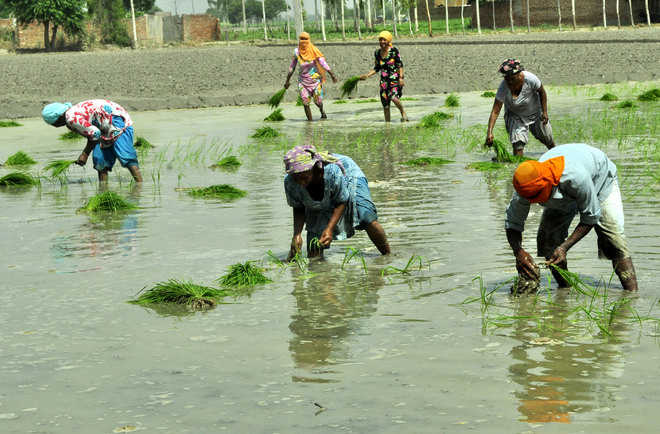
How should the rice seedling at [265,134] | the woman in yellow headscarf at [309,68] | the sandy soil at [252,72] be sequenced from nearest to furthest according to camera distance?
the rice seedling at [265,134] → the woman in yellow headscarf at [309,68] → the sandy soil at [252,72]

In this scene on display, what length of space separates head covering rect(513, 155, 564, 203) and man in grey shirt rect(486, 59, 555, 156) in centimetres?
430

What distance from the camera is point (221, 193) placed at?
8.71 meters

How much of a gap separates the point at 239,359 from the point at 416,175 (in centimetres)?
556

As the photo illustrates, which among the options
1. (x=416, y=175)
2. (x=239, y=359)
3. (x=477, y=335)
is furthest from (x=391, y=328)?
(x=416, y=175)

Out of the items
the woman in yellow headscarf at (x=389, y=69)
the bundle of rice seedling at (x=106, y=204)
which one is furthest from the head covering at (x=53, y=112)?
the woman in yellow headscarf at (x=389, y=69)

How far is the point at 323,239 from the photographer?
17.8 ft

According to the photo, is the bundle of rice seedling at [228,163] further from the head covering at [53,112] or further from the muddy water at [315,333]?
the head covering at [53,112]

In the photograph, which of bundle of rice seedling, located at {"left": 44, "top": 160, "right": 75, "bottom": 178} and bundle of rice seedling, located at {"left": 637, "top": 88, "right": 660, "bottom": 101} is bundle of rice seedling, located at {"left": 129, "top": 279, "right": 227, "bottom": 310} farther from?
bundle of rice seedling, located at {"left": 637, "top": 88, "right": 660, "bottom": 101}

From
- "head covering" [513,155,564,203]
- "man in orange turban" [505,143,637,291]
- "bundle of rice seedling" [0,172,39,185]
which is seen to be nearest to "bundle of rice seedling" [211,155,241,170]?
"bundle of rice seedling" [0,172,39,185]

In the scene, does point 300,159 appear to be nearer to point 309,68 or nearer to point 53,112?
point 53,112

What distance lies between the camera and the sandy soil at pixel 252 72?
21.7 meters

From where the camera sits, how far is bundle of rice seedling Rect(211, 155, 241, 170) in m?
10.8

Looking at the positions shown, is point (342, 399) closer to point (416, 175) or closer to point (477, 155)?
point (416, 175)

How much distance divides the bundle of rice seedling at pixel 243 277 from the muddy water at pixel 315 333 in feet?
0.34
